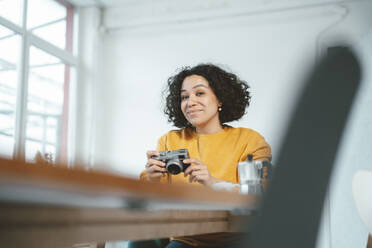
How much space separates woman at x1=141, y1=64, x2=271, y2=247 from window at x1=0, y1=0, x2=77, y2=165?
1.93m

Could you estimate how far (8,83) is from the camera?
3617 millimetres

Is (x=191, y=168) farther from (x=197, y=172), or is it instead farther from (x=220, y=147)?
(x=220, y=147)

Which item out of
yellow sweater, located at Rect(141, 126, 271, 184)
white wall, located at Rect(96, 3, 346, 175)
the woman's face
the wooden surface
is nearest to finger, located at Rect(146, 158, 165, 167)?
yellow sweater, located at Rect(141, 126, 271, 184)

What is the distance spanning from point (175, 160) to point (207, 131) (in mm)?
510

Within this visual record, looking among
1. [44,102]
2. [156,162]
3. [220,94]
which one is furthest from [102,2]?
[156,162]

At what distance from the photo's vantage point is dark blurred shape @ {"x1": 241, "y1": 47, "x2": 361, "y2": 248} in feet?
1.00

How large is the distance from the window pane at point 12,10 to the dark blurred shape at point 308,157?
382cm

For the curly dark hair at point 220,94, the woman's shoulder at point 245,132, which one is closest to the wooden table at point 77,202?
the woman's shoulder at point 245,132

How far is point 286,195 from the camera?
31cm

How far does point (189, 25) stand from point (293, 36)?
1180mm

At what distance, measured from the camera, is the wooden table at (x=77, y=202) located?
0.99 feet

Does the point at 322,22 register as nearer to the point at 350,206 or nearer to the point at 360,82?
the point at 350,206

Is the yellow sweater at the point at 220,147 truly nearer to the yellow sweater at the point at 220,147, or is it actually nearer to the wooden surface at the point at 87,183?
the yellow sweater at the point at 220,147

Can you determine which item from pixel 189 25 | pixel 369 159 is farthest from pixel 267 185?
pixel 189 25
